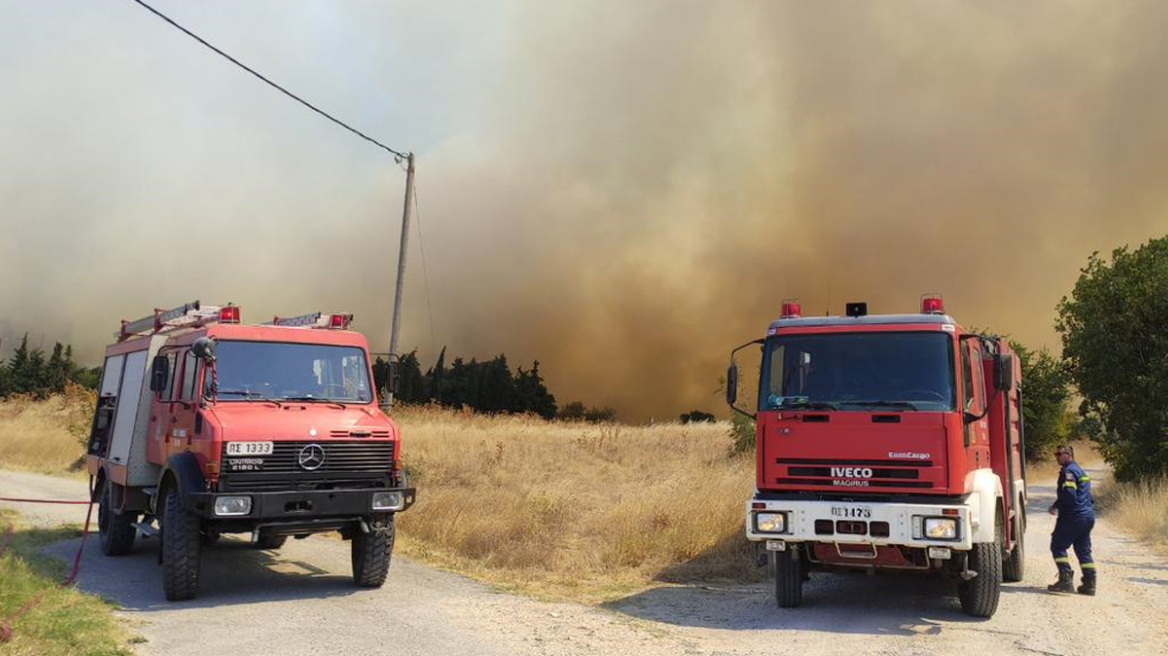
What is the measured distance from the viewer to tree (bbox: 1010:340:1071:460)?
35312 millimetres

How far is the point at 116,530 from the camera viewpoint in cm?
1205

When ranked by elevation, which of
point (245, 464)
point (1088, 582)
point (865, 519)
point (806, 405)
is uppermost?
point (806, 405)

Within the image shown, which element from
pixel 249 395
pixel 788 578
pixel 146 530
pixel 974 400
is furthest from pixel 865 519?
pixel 146 530

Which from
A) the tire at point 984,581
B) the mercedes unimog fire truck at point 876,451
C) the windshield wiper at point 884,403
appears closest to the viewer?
the mercedes unimog fire truck at point 876,451

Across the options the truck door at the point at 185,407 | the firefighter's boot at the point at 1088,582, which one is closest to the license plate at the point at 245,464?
the truck door at the point at 185,407

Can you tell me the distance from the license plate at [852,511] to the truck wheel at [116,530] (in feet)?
29.2

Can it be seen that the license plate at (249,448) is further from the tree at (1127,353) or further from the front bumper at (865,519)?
the tree at (1127,353)

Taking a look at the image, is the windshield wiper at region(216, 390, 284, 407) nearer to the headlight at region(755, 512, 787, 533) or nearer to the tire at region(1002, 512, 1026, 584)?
the headlight at region(755, 512, 787, 533)

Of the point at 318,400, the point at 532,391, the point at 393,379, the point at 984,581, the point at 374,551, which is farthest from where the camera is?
the point at 532,391

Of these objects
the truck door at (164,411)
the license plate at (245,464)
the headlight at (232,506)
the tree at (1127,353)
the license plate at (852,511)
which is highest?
the tree at (1127,353)

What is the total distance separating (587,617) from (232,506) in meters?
3.73

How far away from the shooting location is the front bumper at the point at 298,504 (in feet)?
29.4

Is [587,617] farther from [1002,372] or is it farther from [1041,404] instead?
[1041,404]

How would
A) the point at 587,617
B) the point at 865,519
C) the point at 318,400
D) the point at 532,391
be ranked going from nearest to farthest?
the point at 865,519 < the point at 587,617 < the point at 318,400 < the point at 532,391
